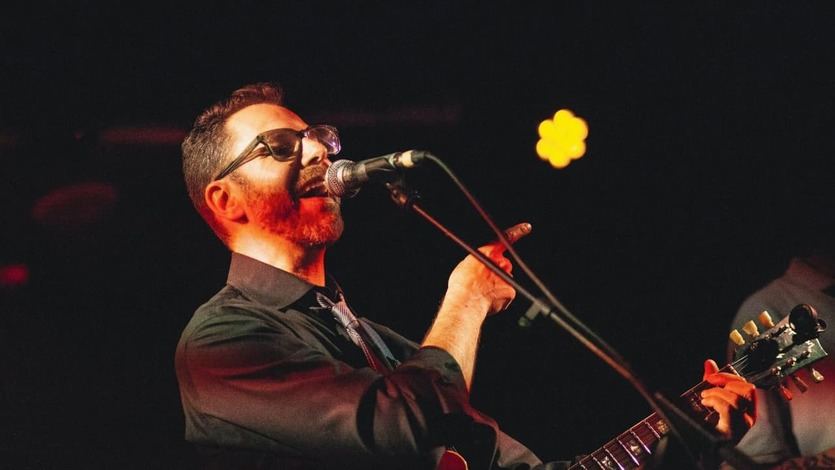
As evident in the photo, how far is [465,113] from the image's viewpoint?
371 centimetres

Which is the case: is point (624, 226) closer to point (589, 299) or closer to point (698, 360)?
point (589, 299)

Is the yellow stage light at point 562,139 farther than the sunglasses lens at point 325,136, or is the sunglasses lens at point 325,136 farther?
the yellow stage light at point 562,139

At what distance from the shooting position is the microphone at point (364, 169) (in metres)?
1.58

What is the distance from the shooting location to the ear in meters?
2.31

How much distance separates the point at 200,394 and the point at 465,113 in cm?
248

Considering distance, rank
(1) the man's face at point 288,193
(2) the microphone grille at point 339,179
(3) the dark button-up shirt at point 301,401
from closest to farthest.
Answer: (3) the dark button-up shirt at point 301,401
(2) the microphone grille at point 339,179
(1) the man's face at point 288,193

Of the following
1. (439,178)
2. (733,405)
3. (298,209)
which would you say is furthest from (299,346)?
(439,178)

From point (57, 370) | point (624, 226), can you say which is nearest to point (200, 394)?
point (57, 370)

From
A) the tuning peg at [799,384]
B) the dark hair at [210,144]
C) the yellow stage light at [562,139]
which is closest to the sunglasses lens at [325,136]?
the dark hair at [210,144]

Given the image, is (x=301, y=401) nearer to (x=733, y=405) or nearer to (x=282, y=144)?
(x=282, y=144)

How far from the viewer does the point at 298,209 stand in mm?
2250

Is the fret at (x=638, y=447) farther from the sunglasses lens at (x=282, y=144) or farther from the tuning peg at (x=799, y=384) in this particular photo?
the sunglasses lens at (x=282, y=144)

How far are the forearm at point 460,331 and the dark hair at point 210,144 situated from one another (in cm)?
104

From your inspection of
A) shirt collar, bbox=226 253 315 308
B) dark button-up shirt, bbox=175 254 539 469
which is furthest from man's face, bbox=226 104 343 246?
dark button-up shirt, bbox=175 254 539 469
